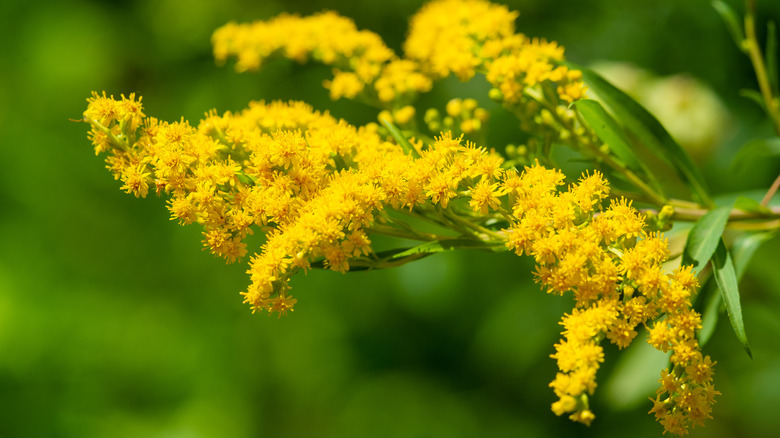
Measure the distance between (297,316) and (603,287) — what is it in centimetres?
238

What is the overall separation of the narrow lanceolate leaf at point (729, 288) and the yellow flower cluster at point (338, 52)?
93cm

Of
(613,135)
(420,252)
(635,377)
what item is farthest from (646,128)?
(635,377)

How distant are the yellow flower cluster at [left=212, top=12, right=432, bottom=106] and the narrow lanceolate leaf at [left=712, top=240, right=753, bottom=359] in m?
0.93

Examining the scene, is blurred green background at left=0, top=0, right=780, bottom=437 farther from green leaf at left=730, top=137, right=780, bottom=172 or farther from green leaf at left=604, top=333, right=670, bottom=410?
green leaf at left=730, top=137, right=780, bottom=172

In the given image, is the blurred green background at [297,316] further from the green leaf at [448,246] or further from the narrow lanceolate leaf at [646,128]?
the green leaf at [448,246]

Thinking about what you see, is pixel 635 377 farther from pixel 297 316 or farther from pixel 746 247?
pixel 297 316

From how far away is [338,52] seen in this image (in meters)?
2.03

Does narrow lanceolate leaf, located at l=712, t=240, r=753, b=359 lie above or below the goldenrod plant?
below

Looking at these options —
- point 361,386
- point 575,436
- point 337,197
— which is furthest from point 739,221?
point 361,386

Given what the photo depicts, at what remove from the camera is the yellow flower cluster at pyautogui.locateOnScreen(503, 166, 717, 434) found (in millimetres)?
1140

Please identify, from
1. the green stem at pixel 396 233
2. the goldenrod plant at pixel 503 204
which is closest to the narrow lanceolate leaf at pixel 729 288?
the goldenrod plant at pixel 503 204

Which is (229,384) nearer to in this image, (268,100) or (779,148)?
(268,100)

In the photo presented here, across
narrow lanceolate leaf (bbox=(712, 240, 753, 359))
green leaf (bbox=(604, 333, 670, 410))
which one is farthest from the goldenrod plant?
green leaf (bbox=(604, 333, 670, 410))

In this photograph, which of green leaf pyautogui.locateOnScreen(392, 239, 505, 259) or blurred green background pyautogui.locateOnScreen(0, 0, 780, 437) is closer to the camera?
green leaf pyautogui.locateOnScreen(392, 239, 505, 259)
